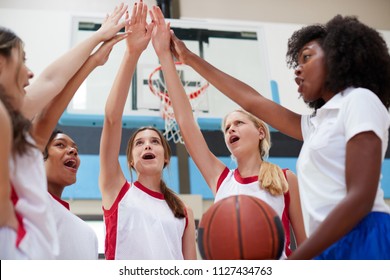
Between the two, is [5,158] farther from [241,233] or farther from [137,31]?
[137,31]

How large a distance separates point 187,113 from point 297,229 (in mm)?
673

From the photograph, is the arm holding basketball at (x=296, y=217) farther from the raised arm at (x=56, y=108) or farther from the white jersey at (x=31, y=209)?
the white jersey at (x=31, y=209)

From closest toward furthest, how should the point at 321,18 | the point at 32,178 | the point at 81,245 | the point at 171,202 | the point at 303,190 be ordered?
the point at 32,178 < the point at 303,190 < the point at 81,245 < the point at 171,202 < the point at 321,18

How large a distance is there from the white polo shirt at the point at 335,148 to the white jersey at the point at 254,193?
1.89ft

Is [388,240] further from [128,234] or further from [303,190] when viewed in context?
[128,234]

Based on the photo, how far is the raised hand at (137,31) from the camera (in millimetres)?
2299

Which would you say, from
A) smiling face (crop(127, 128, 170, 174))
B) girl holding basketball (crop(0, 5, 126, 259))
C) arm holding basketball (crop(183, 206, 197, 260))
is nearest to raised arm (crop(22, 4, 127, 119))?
girl holding basketball (crop(0, 5, 126, 259))

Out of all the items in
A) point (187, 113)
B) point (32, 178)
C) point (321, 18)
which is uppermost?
point (321, 18)

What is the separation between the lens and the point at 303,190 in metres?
1.50

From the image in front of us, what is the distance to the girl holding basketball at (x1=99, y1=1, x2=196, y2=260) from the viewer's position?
2115 millimetres

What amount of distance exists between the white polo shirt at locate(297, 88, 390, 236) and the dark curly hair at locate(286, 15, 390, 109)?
80 mm

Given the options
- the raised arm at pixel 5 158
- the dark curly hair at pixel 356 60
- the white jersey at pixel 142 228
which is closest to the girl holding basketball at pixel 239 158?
the white jersey at pixel 142 228

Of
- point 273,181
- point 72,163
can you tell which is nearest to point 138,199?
point 72,163
